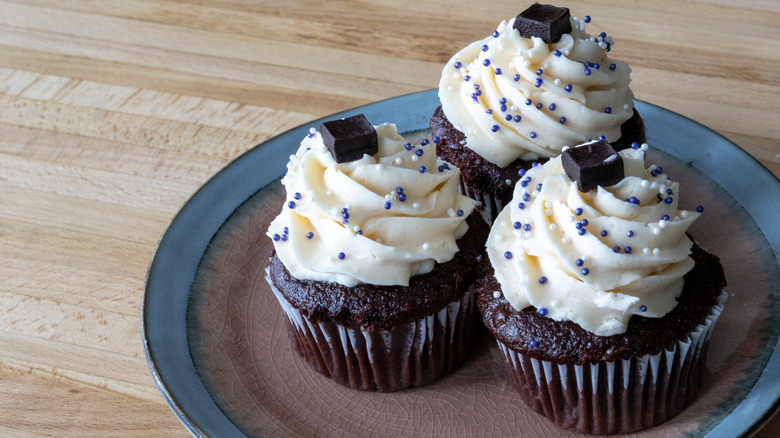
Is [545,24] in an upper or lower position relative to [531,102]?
upper

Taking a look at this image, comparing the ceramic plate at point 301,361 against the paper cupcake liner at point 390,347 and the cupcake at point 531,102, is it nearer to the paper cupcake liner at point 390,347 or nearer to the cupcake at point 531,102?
the paper cupcake liner at point 390,347

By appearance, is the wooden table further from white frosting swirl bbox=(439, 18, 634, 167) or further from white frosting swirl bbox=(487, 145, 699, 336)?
white frosting swirl bbox=(487, 145, 699, 336)

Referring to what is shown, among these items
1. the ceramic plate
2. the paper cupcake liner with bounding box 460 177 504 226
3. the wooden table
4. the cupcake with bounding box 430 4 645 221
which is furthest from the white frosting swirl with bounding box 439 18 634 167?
the wooden table

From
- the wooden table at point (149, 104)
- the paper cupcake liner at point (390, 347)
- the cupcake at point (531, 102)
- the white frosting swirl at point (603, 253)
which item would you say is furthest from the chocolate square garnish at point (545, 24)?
the wooden table at point (149, 104)

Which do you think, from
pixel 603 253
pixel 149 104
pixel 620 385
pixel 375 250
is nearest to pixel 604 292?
pixel 603 253

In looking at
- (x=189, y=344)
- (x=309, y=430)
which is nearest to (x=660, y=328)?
(x=309, y=430)

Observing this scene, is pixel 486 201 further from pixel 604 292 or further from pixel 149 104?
pixel 149 104
